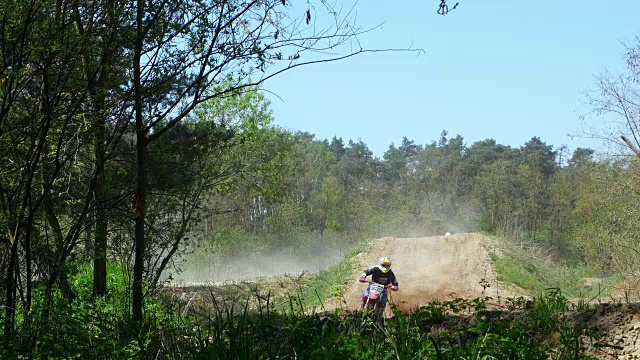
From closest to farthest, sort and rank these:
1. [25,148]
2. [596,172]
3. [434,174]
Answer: [25,148] → [596,172] → [434,174]

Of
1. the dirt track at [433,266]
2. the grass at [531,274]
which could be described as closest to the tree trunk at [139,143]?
the dirt track at [433,266]

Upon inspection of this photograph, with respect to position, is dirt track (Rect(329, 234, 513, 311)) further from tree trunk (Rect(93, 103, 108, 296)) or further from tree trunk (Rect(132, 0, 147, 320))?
tree trunk (Rect(132, 0, 147, 320))

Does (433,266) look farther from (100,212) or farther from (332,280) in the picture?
(100,212)

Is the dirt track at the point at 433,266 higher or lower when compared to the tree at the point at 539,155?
lower

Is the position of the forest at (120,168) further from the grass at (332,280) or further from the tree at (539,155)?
the tree at (539,155)

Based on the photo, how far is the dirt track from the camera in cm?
2672

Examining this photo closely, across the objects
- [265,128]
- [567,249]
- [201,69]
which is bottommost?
[567,249]

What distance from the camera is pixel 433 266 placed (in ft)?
104

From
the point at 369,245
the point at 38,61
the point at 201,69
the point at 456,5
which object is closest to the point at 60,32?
the point at 38,61

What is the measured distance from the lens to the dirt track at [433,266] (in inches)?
1052

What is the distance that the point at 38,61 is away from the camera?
7770mm

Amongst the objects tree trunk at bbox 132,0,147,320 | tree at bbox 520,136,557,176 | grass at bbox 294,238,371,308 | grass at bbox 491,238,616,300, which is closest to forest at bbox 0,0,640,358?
tree trunk at bbox 132,0,147,320

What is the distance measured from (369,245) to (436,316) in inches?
1096

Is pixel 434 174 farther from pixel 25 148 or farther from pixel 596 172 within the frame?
pixel 25 148
